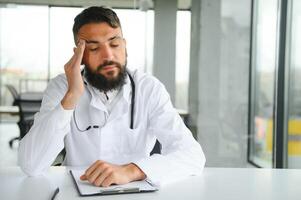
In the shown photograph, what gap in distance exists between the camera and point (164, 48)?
14.3 ft

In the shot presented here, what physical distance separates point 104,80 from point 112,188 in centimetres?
58

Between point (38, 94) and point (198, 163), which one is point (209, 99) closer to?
point (38, 94)

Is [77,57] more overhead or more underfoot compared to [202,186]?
more overhead

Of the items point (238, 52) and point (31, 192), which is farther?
point (238, 52)

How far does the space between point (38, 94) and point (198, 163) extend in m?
4.09

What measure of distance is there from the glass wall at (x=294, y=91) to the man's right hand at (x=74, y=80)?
8.55ft

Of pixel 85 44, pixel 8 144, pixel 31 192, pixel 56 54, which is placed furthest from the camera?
pixel 8 144

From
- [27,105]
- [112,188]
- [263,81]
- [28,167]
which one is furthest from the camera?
[27,105]

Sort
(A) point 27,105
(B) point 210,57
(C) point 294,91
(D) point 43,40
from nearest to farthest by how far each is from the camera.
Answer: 1. (C) point 294,91
2. (B) point 210,57
3. (D) point 43,40
4. (A) point 27,105

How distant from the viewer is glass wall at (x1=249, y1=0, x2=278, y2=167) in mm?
3938

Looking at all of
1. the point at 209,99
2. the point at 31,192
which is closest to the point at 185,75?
the point at 209,99

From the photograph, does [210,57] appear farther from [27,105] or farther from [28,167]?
[28,167]

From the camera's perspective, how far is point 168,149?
1441 millimetres

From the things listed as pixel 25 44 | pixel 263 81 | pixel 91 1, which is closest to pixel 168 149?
pixel 91 1
